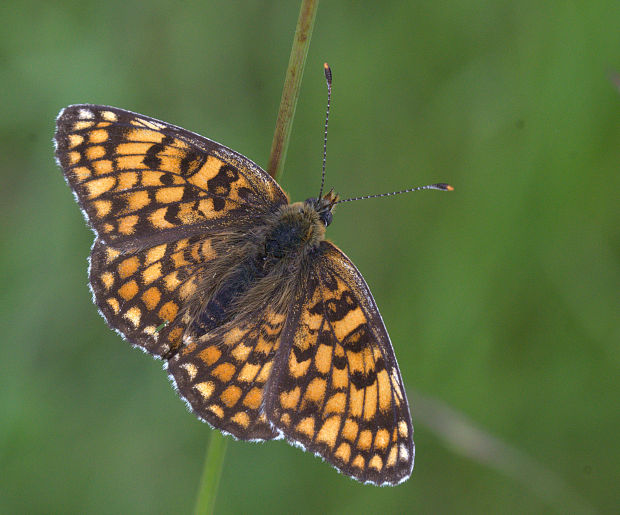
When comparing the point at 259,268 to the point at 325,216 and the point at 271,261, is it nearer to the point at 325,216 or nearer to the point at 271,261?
the point at 271,261

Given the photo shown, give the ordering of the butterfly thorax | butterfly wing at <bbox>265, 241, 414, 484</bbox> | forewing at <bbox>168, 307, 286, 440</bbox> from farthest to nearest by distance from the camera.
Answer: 1. the butterfly thorax
2. forewing at <bbox>168, 307, 286, 440</bbox>
3. butterfly wing at <bbox>265, 241, 414, 484</bbox>

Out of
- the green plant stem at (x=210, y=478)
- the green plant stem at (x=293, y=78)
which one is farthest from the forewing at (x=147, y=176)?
the green plant stem at (x=210, y=478)

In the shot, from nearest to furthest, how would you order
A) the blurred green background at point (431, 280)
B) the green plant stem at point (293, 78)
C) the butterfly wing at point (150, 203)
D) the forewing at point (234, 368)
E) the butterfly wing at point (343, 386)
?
the green plant stem at point (293, 78)
the butterfly wing at point (343, 386)
the forewing at point (234, 368)
the butterfly wing at point (150, 203)
the blurred green background at point (431, 280)

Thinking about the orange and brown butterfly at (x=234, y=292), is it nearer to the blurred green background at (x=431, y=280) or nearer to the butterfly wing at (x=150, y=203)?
the butterfly wing at (x=150, y=203)

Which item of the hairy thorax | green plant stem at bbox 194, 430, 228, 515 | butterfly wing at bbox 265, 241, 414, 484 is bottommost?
green plant stem at bbox 194, 430, 228, 515

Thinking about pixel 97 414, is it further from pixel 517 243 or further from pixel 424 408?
pixel 517 243

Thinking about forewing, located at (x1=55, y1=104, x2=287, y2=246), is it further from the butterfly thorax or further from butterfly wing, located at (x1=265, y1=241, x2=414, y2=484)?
butterfly wing, located at (x1=265, y1=241, x2=414, y2=484)

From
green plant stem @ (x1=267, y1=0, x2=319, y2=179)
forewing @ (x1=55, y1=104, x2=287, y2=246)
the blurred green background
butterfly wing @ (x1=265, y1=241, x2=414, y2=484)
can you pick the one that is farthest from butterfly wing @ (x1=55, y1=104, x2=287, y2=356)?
the blurred green background

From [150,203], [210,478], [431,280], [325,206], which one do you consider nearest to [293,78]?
[325,206]
